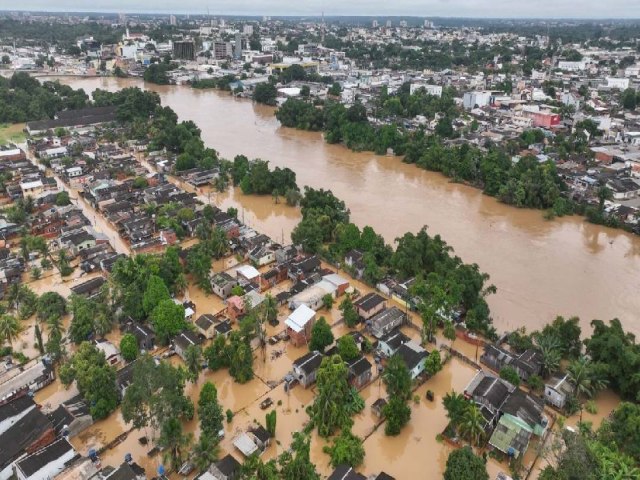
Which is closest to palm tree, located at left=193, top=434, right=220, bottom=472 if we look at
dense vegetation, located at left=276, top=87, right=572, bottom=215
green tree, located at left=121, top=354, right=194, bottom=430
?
green tree, located at left=121, top=354, right=194, bottom=430

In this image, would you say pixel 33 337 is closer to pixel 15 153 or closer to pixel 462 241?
pixel 462 241

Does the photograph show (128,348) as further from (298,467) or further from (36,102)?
(36,102)

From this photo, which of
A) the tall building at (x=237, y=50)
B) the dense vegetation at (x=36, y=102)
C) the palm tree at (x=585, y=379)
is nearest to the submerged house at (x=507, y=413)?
the palm tree at (x=585, y=379)

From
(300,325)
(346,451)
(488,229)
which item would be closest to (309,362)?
(300,325)

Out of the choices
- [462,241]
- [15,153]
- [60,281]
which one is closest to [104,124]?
[15,153]

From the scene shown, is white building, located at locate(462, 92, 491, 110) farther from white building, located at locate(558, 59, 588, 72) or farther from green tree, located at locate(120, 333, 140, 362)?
green tree, located at locate(120, 333, 140, 362)
